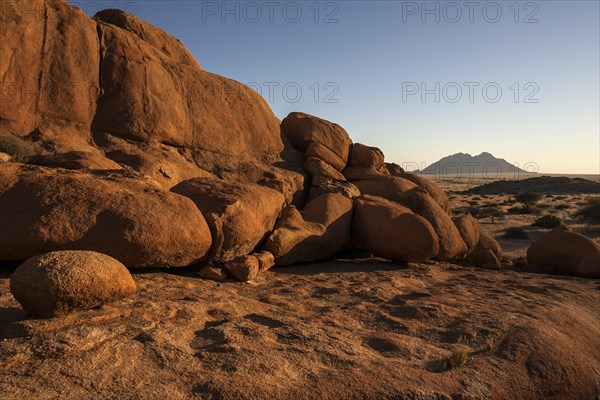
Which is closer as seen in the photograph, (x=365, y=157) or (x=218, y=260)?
(x=218, y=260)

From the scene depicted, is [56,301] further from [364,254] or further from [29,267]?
[364,254]

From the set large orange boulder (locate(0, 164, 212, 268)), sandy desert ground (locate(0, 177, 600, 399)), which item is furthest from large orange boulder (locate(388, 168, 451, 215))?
large orange boulder (locate(0, 164, 212, 268))

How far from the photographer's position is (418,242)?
9852 millimetres

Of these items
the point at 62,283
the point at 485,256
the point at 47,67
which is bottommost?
the point at 485,256

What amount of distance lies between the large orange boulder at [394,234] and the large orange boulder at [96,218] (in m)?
4.35

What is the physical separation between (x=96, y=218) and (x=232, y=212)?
240cm

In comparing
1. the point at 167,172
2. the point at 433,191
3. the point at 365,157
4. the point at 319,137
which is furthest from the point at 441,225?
the point at 167,172

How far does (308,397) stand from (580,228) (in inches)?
894

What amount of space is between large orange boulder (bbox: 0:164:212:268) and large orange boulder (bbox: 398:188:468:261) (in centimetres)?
613

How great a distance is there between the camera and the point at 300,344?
4.83m

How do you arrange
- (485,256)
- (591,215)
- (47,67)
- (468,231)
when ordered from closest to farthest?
1. (47,67)
2. (485,256)
3. (468,231)
4. (591,215)

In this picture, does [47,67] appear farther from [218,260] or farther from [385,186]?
[385,186]

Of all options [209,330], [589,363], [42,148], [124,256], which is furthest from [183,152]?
[589,363]

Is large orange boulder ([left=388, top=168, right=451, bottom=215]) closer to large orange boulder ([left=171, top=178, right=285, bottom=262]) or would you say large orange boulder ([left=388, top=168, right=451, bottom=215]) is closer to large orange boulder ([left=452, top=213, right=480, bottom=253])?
large orange boulder ([left=452, top=213, right=480, bottom=253])
